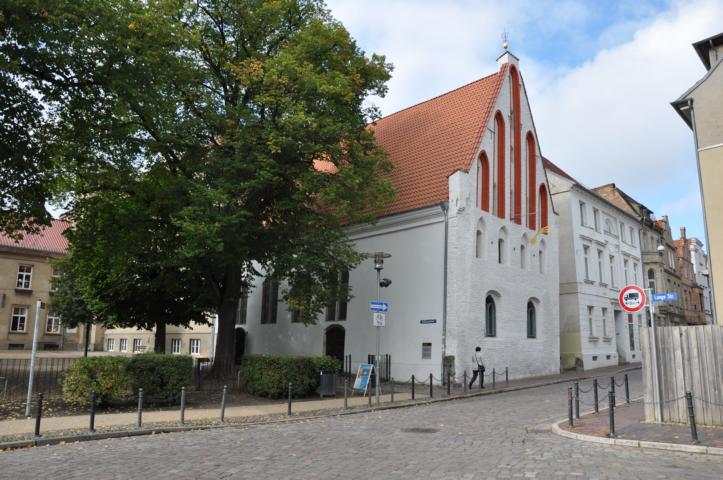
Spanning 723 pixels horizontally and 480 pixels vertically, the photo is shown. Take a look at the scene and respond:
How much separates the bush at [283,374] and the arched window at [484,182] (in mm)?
11053

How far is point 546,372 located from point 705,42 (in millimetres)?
16688

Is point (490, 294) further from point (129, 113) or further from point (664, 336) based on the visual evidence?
point (129, 113)

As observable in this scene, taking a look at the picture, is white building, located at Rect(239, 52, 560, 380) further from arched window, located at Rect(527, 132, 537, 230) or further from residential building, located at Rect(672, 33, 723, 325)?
residential building, located at Rect(672, 33, 723, 325)

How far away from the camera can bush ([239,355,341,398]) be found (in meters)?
17.7

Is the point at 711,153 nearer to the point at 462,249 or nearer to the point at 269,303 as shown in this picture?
the point at 462,249

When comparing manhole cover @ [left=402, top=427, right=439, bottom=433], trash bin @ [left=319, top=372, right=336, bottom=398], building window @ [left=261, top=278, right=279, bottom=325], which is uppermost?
building window @ [left=261, top=278, right=279, bottom=325]

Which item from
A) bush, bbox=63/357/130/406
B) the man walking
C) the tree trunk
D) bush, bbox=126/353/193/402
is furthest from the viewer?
the tree trunk

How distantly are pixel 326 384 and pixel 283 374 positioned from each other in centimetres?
162

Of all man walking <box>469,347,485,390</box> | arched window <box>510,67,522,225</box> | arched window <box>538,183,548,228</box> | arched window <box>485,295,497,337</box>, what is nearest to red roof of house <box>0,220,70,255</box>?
arched window <box>485,295,497,337</box>

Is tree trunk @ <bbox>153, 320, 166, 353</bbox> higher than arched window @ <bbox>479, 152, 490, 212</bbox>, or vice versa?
arched window @ <bbox>479, 152, 490, 212</bbox>

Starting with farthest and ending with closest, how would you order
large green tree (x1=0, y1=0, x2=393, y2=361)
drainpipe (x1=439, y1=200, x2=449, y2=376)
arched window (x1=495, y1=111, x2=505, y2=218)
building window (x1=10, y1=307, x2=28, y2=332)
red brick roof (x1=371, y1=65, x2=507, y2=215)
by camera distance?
1. building window (x1=10, y1=307, x2=28, y2=332)
2. arched window (x1=495, y1=111, x2=505, y2=218)
3. red brick roof (x1=371, y1=65, x2=507, y2=215)
4. drainpipe (x1=439, y1=200, x2=449, y2=376)
5. large green tree (x1=0, y1=0, x2=393, y2=361)

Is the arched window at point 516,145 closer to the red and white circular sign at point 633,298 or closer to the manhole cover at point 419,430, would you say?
the red and white circular sign at point 633,298

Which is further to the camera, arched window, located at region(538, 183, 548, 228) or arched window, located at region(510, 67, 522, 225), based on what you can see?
arched window, located at region(538, 183, 548, 228)

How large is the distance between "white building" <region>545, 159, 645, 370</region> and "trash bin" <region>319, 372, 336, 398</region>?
19248mm
